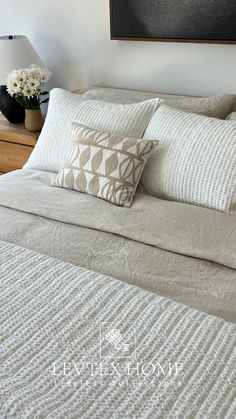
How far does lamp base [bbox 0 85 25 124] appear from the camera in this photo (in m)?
2.54

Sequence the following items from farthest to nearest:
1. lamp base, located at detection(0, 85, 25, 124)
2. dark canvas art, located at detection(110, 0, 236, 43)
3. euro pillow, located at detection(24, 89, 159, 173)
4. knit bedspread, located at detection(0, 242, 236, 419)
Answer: lamp base, located at detection(0, 85, 25, 124)
dark canvas art, located at detection(110, 0, 236, 43)
euro pillow, located at detection(24, 89, 159, 173)
knit bedspread, located at detection(0, 242, 236, 419)

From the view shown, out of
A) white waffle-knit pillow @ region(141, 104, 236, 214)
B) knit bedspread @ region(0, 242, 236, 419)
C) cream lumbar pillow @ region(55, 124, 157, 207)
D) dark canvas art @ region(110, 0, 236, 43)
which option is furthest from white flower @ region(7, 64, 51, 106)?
knit bedspread @ region(0, 242, 236, 419)

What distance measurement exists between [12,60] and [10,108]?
0.28 m

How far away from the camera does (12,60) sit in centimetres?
247

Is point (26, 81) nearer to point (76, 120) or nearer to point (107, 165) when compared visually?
point (76, 120)

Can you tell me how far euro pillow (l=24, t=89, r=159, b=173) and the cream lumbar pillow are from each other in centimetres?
13

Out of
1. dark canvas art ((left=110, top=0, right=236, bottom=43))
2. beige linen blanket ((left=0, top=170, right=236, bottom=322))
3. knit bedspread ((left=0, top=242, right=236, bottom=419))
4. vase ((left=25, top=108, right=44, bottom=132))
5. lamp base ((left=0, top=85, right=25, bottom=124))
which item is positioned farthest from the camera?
lamp base ((left=0, top=85, right=25, bottom=124))

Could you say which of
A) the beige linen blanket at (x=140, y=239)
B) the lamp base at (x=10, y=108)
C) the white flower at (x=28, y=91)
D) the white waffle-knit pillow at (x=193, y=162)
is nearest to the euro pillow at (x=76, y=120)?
the white waffle-knit pillow at (x=193, y=162)

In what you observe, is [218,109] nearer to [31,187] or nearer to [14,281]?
[31,187]

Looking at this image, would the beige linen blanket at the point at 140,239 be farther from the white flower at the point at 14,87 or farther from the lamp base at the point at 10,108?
the lamp base at the point at 10,108

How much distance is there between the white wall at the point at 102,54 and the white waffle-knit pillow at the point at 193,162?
650 millimetres

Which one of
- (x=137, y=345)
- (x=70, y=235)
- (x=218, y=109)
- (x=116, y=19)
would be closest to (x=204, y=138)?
(x=218, y=109)

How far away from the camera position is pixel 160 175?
1638 millimetres

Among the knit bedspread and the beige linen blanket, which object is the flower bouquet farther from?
the knit bedspread
